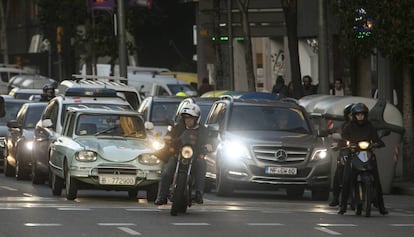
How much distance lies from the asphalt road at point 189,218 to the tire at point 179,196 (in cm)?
12

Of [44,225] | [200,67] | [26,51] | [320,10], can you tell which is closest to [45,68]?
[26,51]

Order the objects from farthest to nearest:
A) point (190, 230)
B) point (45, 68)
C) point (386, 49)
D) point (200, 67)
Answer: point (45, 68) → point (200, 67) → point (386, 49) → point (190, 230)

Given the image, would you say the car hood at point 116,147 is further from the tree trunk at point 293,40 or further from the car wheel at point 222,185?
the tree trunk at point 293,40

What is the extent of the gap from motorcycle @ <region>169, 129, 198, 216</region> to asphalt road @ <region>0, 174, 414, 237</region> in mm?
184

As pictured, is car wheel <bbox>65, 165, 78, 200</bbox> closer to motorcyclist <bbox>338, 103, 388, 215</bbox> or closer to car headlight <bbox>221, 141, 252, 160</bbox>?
car headlight <bbox>221, 141, 252, 160</bbox>

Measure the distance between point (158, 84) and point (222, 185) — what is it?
28.4m

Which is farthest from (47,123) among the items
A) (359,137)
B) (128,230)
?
(128,230)

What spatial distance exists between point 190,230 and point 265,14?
3453 cm

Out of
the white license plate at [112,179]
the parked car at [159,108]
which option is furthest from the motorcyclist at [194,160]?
the parked car at [159,108]

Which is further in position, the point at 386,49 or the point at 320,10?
the point at 320,10

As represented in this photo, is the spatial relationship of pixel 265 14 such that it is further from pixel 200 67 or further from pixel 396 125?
pixel 396 125

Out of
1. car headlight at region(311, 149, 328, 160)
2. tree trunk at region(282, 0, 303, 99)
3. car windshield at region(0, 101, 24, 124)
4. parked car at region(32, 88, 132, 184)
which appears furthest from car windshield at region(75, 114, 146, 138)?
tree trunk at region(282, 0, 303, 99)

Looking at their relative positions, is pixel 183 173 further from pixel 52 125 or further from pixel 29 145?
pixel 29 145

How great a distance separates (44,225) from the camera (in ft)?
57.2
